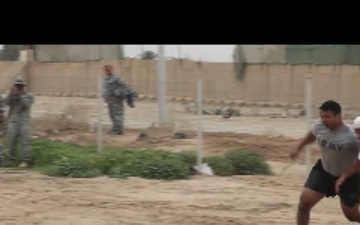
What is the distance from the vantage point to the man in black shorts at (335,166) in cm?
611

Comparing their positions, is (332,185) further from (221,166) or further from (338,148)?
(221,166)

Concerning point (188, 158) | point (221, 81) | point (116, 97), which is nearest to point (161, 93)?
point (116, 97)

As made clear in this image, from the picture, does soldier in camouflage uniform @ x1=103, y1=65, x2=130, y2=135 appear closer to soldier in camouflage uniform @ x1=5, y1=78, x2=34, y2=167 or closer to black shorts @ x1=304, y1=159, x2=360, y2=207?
soldier in camouflage uniform @ x1=5, y1=78, x2=34, y2=167

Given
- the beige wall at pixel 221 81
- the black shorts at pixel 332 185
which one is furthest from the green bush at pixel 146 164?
the black shorts at pixel 332 185

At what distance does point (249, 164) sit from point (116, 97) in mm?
5052

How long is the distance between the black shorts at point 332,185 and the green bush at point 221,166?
570 cm

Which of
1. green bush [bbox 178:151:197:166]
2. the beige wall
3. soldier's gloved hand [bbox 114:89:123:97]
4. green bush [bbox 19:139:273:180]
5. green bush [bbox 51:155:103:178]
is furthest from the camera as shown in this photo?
the beige wall

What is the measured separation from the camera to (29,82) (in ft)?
72.6

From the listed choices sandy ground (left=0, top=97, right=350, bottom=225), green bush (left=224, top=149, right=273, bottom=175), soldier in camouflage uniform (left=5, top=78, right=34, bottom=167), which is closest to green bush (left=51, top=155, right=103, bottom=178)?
sandy ground (left=0, top=97, right=350, bottom=225)

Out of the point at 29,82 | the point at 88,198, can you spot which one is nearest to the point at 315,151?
the point at 88,198

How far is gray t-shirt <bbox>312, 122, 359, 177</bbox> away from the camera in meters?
6.14

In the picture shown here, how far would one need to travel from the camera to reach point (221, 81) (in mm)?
24578

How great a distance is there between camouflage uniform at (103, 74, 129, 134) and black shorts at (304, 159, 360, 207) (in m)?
9.98
